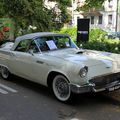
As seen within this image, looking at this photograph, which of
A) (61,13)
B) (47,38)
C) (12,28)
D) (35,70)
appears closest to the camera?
(35,70)

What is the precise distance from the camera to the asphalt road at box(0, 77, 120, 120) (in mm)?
5426

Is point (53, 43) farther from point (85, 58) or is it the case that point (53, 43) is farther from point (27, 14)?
point (27, 14)

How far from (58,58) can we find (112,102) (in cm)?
151

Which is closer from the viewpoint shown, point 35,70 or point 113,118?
point 113,118

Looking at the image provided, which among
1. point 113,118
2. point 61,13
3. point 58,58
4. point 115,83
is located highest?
point 61,13

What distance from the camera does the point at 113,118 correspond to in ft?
17.5

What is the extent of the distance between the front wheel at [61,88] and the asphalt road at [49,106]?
0.14 meters

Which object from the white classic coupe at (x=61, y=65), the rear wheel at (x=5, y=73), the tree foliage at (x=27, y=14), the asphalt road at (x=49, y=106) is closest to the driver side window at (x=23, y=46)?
the white classic coupe at (x=61, y=65)

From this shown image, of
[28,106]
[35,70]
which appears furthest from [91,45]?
[28,106]

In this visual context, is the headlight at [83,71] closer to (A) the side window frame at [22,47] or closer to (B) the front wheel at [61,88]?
(B) the front wheel at [61,88]

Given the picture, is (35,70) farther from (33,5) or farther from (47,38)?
(33,5)

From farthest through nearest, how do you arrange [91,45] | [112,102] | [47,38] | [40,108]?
[91,45]
[47,38]
[112,102]
[40,108]

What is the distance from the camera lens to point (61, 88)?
245 inches

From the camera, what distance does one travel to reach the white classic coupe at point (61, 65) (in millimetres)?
5703
